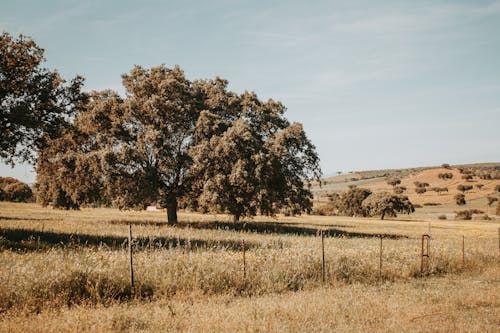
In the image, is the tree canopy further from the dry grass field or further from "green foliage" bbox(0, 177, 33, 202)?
"green foliage" bbox(0, 177, 33, 202)

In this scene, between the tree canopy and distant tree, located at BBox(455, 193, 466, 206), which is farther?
distant tree, located at BBox(455, 193, 466, 206)

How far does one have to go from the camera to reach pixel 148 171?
100 feet

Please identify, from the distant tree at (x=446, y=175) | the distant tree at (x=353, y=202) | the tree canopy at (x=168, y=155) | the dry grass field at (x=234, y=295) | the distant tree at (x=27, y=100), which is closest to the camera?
the dry grass field at (x=234, y=295)

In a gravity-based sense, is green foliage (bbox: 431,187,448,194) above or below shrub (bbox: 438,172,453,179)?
below

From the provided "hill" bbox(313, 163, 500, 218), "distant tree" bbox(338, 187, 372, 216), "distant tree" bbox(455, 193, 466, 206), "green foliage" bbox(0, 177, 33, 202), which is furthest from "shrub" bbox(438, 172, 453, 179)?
"green foliage" bbox(0, 177, 33, 202)

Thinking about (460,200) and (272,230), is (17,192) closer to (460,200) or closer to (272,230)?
(272,230)

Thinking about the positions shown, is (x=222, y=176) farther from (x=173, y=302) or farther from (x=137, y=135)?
(x=173, y=302)

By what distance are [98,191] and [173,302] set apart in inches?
979

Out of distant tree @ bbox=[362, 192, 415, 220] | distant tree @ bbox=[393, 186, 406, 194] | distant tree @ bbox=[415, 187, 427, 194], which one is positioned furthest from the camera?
distant tree @ bbox=[415, 187, 427, 194]

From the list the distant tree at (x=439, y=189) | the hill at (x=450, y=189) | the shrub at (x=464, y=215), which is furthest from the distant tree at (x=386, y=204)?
the distant tree at (x=439, y=189)

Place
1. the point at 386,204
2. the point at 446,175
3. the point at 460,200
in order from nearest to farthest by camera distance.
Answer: the point at 386,204
the point at 460,200
the point at 446,175

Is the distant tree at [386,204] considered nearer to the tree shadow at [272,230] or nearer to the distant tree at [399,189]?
the tree shadow at [272,230]

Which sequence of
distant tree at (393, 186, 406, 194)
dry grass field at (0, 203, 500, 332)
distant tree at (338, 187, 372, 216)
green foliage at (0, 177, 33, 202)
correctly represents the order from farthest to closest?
distant tree at (393, 186, 406, 194), distant tree at (338, 187, 372, 216), green foliage at (0, 177, 33, 202), dry grass field at (0, 203, 500, 332)

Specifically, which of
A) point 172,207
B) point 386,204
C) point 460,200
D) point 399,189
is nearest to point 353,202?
point 386,204
